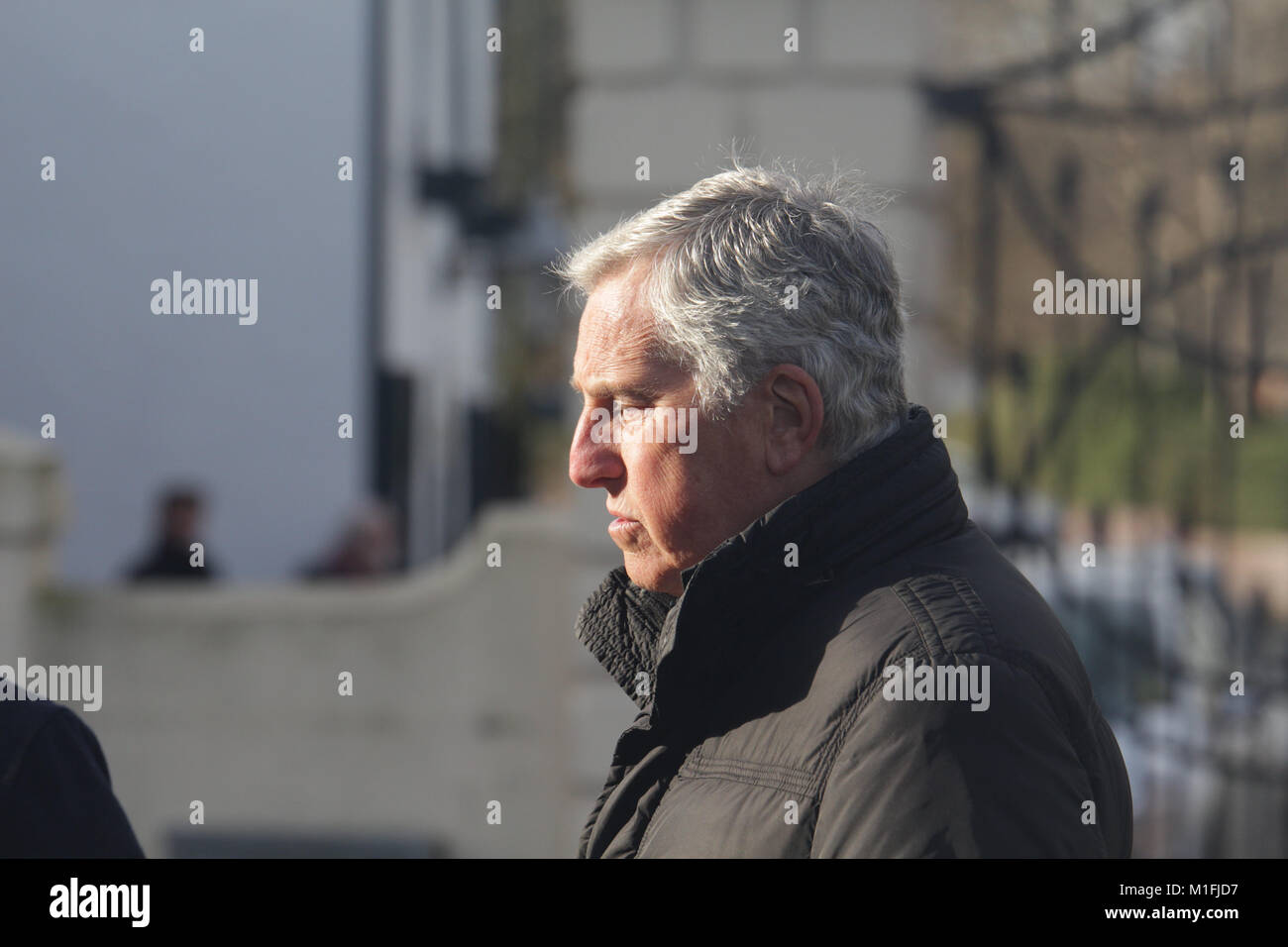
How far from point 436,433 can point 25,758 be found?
450 centimetres

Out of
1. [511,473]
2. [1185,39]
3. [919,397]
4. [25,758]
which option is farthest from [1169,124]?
[25,758]

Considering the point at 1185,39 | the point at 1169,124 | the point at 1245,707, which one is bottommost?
the point at 1245,707

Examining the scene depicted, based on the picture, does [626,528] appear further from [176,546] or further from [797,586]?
[176,546]

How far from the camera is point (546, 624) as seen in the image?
4266 millimetres

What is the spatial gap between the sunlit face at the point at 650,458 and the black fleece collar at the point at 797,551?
0.08 metres

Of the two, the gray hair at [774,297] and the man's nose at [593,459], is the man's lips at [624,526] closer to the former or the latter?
the man's nose at [593,459]

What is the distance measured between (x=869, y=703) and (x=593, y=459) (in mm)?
511

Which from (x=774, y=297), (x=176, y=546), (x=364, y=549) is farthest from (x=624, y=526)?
(x=176, y=546)

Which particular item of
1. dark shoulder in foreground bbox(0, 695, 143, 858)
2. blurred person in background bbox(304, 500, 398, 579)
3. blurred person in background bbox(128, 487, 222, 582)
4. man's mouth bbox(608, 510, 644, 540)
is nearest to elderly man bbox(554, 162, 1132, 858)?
man's mouth bbox(608, 510, 644, 540)

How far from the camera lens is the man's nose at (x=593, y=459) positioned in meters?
1.60

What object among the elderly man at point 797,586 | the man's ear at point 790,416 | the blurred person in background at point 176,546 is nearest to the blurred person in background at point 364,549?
the blurred person in background at point 176,546

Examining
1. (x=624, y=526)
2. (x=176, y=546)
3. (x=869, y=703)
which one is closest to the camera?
(x=869, y=703)

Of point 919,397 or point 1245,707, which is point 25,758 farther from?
point 1245,707

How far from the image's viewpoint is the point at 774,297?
4.92 ft
